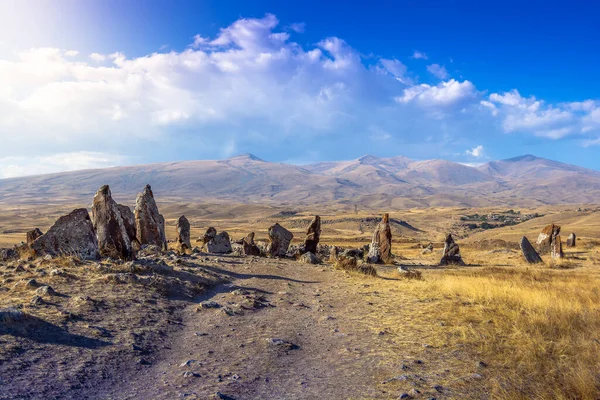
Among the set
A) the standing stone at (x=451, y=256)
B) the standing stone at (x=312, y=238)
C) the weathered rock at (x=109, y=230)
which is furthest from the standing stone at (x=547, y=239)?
the weathered rock at (x=109, y=230)

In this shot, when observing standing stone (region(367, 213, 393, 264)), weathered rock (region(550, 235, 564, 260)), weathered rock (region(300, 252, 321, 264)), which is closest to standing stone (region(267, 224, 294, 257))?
weathered rock (region(300, 252, 321, 264))

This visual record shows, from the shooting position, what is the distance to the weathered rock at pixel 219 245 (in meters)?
25.7

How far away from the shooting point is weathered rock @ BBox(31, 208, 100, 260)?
1440 centimetres

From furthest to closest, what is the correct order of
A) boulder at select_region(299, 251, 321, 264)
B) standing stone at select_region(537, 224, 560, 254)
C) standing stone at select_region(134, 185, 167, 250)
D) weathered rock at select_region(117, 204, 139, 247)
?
1. standing stone at select_region(537, 224, 560, 254)
2. standing stone at select_region(134, 185, 167, 250)
3. boulder at select_region(299, 251, 321, 264)
4. weathered rock at select_region(117, 204, 139, 247)

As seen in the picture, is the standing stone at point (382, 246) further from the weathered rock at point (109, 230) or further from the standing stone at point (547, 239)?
the weathered rock at point (109, 230)

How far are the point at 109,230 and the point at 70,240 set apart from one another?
2285 mm

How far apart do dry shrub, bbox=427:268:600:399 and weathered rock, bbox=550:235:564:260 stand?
18.7 meters

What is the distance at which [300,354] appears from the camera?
24.3 feet

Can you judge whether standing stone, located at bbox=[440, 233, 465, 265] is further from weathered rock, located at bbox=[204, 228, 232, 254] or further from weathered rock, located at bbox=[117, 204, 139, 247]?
weathered rock, located at bbox=[117, 204, 139, 247]

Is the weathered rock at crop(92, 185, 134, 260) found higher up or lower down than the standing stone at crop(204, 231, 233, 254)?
higher up

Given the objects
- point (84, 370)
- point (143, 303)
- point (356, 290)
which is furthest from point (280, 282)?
point (84, 370)

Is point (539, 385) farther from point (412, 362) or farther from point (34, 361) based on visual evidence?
point (34, 361)

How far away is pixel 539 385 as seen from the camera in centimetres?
579

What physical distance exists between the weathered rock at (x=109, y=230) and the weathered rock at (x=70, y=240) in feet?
4.52
